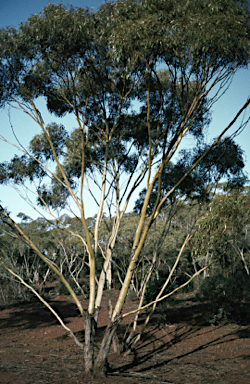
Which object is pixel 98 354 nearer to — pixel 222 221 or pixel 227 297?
pixel 227 297

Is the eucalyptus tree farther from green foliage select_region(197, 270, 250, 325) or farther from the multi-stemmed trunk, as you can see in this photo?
green foliage select_region(197, 270, 250, 325)

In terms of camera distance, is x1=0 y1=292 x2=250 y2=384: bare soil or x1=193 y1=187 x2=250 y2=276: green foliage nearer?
x1=0 y1=292 x2=250 y2=384: bare soil

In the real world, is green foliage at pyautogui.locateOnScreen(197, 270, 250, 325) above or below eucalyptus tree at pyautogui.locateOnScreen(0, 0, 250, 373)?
below

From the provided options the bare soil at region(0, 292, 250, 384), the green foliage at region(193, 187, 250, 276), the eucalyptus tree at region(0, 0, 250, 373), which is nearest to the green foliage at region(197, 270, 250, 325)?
the bare soil at region(0, 292, 250, 384)

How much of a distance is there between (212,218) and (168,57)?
22.8 feet

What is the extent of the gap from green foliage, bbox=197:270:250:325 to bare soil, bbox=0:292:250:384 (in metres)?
0.38

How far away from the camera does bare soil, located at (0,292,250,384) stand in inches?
211

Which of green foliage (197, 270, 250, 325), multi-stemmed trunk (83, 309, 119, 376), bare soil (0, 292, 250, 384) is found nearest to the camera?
multi-stemmed trunk (83, 309, 119, 376)

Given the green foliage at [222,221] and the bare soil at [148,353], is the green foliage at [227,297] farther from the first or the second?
the green foliage at [222,221]

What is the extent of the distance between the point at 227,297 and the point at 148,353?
11.9ft

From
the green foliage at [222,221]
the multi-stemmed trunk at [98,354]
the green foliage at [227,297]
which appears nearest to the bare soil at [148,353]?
the multi-stemmed trunk at [98,354]

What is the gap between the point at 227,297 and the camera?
992 cm

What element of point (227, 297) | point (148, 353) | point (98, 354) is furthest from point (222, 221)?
point (98, 354)

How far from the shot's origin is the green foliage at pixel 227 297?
9719 millimetres
